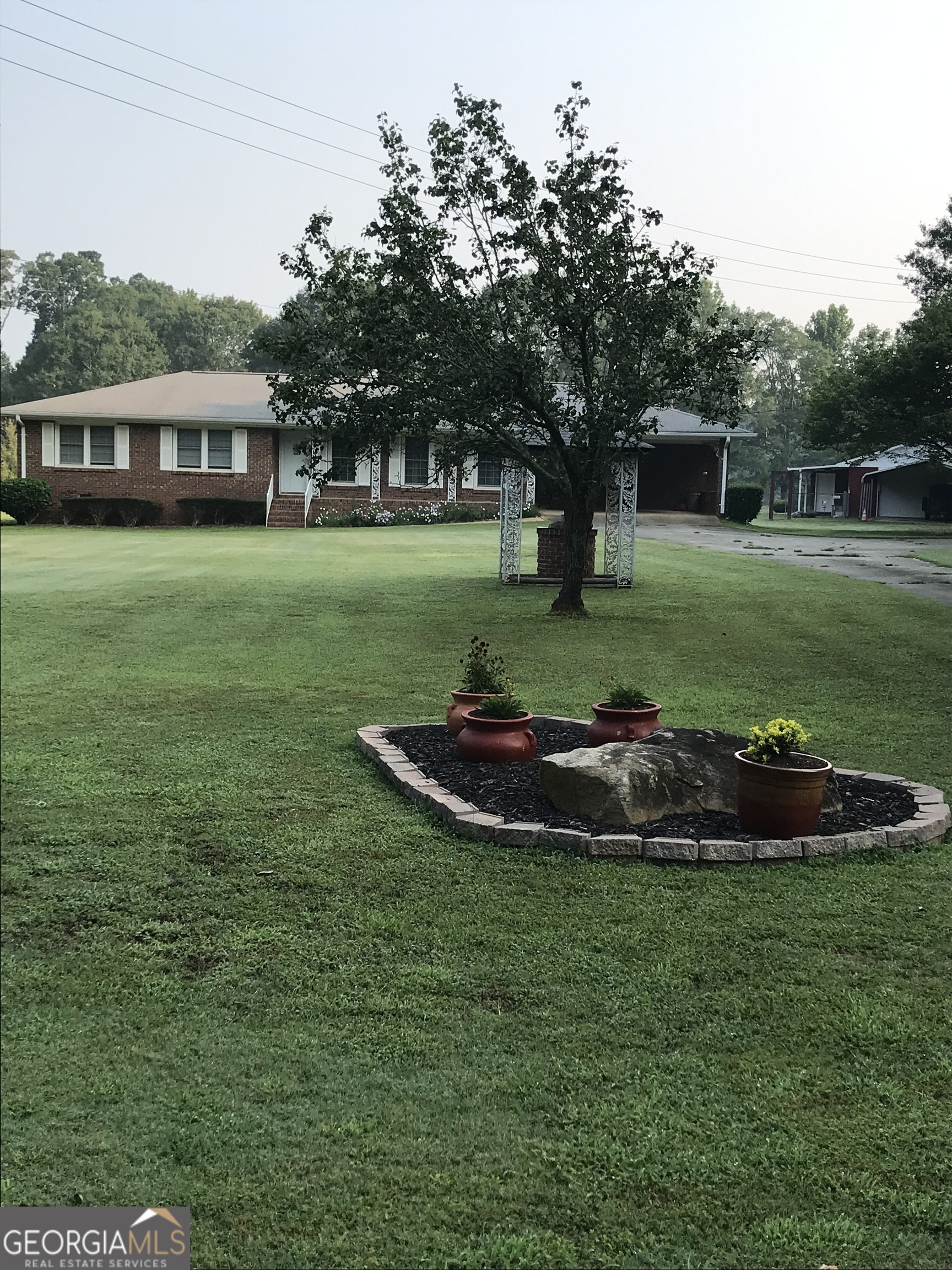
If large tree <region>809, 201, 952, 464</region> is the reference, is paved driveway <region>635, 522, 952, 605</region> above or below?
below

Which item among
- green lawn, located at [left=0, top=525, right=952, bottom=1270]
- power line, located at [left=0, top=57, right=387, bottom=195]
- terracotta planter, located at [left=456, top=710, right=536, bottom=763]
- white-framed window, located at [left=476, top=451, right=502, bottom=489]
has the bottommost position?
green lawn, located at [left=0, top=525, right=952, bottom=1270]

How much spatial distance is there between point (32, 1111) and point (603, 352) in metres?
11.8

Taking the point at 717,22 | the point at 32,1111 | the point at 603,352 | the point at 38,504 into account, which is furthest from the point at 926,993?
the point at 603,352

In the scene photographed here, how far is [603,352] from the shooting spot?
43.2 ft

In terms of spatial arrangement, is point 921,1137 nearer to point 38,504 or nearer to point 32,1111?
point 32,1111

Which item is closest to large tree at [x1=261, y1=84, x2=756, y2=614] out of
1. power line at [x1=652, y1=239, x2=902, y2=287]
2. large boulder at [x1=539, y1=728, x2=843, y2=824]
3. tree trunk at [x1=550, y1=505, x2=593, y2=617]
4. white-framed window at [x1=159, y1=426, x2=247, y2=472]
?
power line at [x1=652, y1=239, x2=902, y2=287]

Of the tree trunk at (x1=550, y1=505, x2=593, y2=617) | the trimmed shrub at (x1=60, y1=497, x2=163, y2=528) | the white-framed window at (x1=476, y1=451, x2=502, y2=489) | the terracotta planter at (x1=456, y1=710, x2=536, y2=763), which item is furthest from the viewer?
the white-framed window at (x1=476, y1=451, x2=502, y2=489)

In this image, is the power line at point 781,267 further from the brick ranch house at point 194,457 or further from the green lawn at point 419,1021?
the brick ranch house at point 194,457

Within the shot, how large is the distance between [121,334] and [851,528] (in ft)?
88.2

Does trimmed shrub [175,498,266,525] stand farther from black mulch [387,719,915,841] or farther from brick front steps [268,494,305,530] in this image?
black mulch [387,719,915,841]

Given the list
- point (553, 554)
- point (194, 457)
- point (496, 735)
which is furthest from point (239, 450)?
point (496, 735)

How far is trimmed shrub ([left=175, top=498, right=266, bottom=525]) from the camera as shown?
27.6 meters

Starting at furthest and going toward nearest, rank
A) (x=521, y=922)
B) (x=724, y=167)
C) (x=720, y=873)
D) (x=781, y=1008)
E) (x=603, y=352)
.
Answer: (x=603, y=352) → (x=724, y=167) → (x=720, y=873) → (x=521, y=922) → (x=781, y=1008)

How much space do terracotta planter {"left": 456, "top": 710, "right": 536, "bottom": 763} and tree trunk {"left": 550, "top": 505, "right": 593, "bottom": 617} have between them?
7509 millimetres
